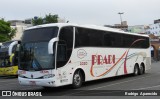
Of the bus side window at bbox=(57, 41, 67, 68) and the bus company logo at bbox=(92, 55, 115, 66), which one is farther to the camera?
the bus company logo at bbox=(92, 55, 115, 66)

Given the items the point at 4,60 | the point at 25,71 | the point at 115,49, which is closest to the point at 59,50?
the point at 25,71

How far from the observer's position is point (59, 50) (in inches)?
608

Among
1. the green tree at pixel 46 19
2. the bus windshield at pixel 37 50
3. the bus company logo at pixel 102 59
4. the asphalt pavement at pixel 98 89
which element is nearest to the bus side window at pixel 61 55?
the bus windshield at pixel 37 50

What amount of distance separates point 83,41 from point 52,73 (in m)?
3.25

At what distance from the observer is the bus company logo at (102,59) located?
18.7 meters

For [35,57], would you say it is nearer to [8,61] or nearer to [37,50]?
[37,50]

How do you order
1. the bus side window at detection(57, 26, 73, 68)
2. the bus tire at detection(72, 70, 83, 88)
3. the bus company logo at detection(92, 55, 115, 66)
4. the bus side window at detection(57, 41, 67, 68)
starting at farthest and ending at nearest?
the bus company logo at detection(92, 55, 115, 66)
the bus tire at detection(72, 70, 83, 88)
the bus side window at detection(57, 26, 73, 68)
the bus side window at detection(57, 41, 67, 68)

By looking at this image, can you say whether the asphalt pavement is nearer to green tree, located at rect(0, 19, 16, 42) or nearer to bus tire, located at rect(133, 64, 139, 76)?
bus tire, located at rect(133, 64, 139, 76)

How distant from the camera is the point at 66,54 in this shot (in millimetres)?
15953

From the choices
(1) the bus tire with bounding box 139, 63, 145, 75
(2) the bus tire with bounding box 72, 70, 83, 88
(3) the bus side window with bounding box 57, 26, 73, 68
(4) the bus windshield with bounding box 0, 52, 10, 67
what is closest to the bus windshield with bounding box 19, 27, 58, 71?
(3) the bus side window with bounding box 57, 26, 73, 68

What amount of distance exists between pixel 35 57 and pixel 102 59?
17.3 ft

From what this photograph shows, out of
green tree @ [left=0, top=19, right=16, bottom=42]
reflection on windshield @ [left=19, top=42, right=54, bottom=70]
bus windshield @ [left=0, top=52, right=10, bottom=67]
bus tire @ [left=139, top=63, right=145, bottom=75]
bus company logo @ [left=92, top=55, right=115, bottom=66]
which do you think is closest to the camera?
reflection on windshield @ [left=19, top=42, right=54, bottom=70]

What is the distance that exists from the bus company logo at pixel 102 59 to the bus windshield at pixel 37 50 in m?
3.84

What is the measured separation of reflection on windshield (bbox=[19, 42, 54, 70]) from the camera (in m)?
15.1
